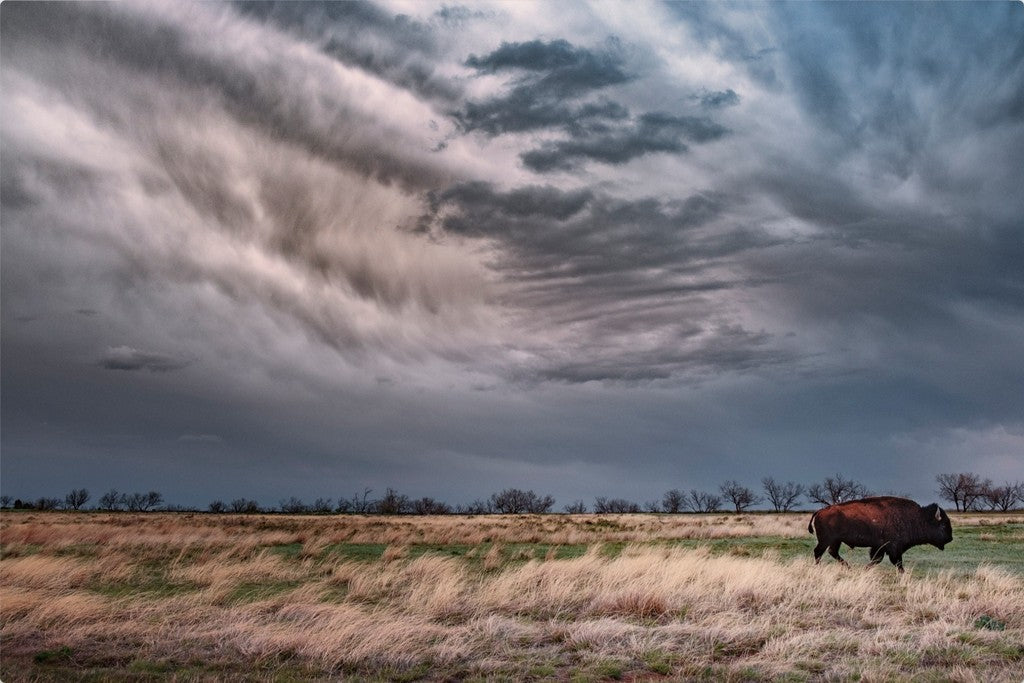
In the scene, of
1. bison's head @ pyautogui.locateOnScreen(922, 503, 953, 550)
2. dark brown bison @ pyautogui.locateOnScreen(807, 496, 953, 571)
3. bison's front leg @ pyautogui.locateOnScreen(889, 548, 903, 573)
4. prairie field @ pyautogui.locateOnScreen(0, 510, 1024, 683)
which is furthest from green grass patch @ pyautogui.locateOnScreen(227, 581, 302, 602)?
bison's head @ pyautogui.locateOnScreen(922, 503, 953, 550)

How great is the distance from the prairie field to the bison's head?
3.11ft

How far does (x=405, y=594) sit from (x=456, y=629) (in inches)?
171

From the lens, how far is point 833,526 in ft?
64.5

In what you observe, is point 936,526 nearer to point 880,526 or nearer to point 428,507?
point 880,526

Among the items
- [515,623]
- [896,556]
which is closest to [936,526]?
[896,556]

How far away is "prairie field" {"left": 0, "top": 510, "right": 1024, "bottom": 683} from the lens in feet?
30.0

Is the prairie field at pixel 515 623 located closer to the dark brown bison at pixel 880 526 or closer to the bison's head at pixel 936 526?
the dark brown bison at pixel 880 526

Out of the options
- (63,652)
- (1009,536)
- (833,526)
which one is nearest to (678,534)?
(1009,536)

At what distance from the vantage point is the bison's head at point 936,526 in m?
20.0

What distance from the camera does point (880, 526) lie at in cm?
1928

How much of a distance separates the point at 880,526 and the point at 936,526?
2.32 m

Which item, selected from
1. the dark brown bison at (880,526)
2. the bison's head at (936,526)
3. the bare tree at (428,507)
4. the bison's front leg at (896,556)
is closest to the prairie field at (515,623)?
the bison's front leg at (896,556)

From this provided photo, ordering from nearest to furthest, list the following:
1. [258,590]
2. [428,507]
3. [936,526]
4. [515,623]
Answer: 1. [515,623]
2. [258,590]
3. [936,526]
4. [428,507]

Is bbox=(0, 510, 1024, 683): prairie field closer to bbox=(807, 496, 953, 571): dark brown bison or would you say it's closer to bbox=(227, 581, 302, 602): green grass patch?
bbox=(227, 581, 302, 602): green grass patch
